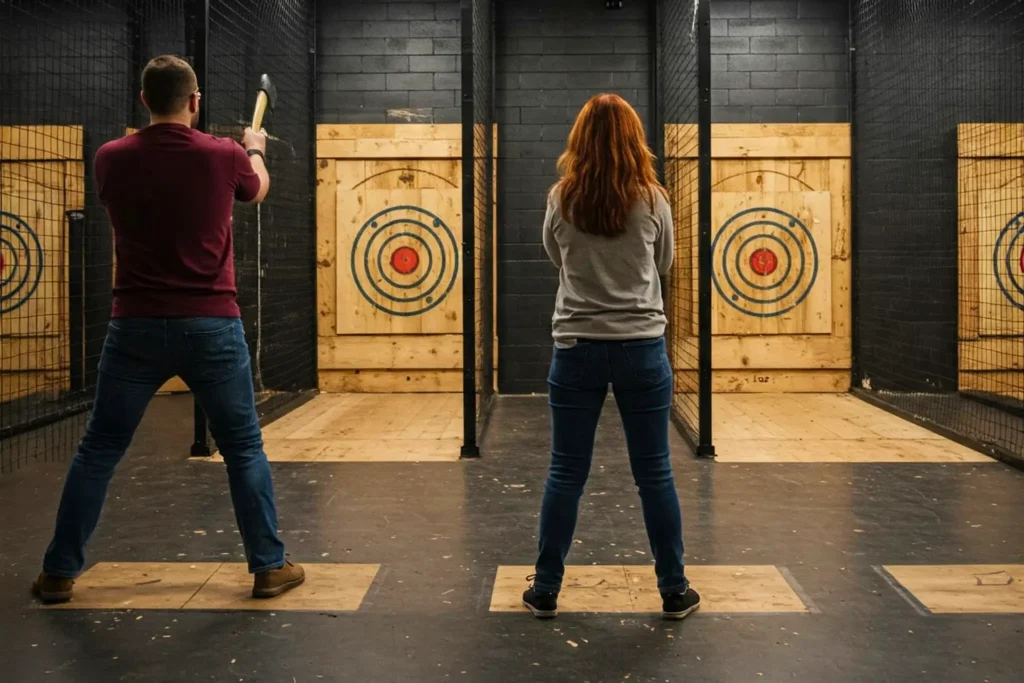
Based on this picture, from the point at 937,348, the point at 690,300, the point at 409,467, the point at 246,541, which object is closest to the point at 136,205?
the point at 246,541

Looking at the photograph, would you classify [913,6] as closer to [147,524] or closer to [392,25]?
[392,25]

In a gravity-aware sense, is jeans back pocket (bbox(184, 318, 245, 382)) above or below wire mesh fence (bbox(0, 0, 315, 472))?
below

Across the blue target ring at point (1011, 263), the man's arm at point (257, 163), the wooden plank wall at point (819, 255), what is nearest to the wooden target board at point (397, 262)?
the wooden plank wall at point (819, 255)

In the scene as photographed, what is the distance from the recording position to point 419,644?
2.61 m

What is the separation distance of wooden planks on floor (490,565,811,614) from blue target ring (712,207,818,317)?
4561mm

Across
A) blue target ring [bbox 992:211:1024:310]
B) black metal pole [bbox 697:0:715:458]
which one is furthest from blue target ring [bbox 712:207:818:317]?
black metal pole [bbox 697:0:715:458]

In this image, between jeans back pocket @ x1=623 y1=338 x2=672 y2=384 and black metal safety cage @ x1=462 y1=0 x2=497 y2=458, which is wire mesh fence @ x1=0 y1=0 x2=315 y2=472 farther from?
jeans back pocket @ x1=623 y1=338 x2=672 y2=384

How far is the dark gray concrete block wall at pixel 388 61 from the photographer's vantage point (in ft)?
25.3

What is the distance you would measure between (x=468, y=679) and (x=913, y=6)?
231 inches

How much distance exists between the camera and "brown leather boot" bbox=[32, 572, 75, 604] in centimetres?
289

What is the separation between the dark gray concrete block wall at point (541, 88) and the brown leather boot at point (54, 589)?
4998mm

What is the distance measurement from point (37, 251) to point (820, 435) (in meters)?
4.54

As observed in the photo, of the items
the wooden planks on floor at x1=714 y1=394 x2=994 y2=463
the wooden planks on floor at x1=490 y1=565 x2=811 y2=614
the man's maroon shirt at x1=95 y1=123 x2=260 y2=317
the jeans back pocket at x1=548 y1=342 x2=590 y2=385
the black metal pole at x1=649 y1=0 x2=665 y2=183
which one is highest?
the black metal pole at x1=649 y1=0 x2=665 y2=183

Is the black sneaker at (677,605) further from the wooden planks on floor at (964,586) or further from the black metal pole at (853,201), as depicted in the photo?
the black metal pole at (853,201)
